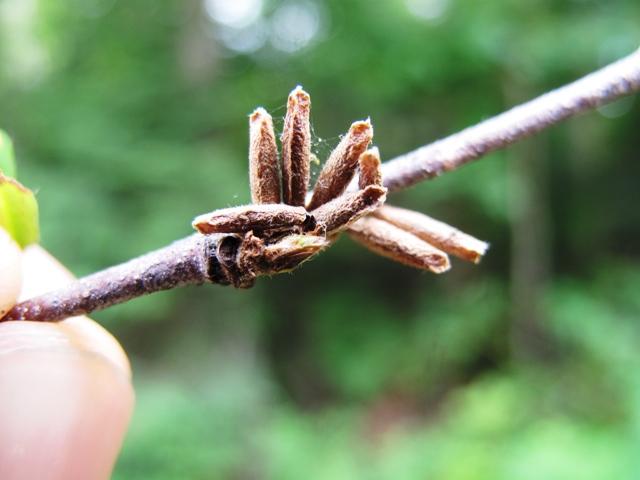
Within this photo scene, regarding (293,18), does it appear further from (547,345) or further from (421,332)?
(547,345)

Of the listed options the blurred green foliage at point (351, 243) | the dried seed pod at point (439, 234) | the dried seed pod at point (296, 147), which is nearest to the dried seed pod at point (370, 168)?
the dried seed pod at point (296, 147)

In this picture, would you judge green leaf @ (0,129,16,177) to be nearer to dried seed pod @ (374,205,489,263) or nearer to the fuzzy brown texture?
the fuzzy brown texture

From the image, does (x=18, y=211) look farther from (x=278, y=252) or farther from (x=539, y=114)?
(x=539, y=114)

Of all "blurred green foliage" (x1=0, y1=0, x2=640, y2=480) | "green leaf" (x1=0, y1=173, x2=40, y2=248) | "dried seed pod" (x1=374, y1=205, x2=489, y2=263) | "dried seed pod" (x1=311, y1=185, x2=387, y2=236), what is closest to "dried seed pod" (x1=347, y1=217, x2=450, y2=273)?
"dried seed pod" (x1=374, y1=205, x2=489, y2=263)

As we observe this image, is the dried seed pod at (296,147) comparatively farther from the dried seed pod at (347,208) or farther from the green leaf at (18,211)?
the green leaf at (18,211)

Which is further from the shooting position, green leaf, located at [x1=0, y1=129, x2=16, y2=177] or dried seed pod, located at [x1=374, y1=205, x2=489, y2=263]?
green leaf, located at [x1=0, y1=129, x2=16, y2=177]

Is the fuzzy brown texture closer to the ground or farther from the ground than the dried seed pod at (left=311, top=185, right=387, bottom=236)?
closer to the ground
